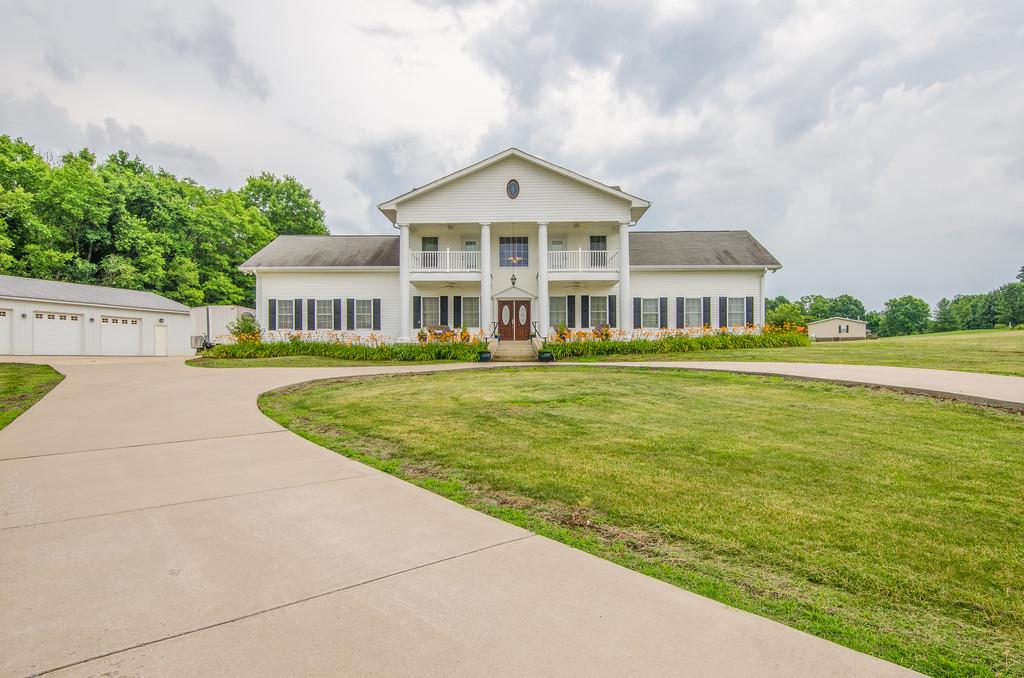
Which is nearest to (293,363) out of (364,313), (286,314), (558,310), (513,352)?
(364,313)

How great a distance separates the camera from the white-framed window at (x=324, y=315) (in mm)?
23141

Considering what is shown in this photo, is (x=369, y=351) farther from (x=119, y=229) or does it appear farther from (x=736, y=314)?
(x=119, y=229)

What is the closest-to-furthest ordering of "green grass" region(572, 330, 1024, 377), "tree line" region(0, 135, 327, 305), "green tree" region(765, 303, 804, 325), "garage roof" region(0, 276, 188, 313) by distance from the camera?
"green grass" region(572, 330, 1024, 377), "garage roof" region(0, 276, 188, 313), "green tree" region(765, 303, 804, 325), "tree line" region(0, 135, 327, 305)

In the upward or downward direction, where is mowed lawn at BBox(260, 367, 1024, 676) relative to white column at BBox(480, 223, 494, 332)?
downward

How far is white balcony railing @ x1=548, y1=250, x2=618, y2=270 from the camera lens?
22.1m

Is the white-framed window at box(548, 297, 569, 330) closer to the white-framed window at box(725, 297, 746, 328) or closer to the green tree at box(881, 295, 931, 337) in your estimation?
the white-framed window at box(725, 297, 746, 328)

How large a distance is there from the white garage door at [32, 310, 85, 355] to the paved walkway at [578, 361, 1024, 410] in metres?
28.9

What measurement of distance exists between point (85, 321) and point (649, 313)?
28882 mm

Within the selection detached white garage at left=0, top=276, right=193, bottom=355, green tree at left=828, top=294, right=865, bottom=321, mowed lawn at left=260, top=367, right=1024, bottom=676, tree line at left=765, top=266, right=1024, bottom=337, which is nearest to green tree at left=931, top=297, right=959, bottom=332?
tree line at left=765, top=266, right=1024, bottom=337

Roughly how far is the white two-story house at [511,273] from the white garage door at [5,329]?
33.6ft

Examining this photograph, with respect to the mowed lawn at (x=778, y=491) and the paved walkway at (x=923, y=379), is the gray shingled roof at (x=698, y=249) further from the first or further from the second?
the mowed lawn at (x=778, y=491)

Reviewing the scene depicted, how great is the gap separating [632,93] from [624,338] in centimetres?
1390

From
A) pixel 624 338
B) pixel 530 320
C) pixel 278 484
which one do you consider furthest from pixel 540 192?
pixel 278 484

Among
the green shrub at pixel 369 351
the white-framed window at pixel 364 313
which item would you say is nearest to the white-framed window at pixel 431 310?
the white-framed window at pixel 364 313
